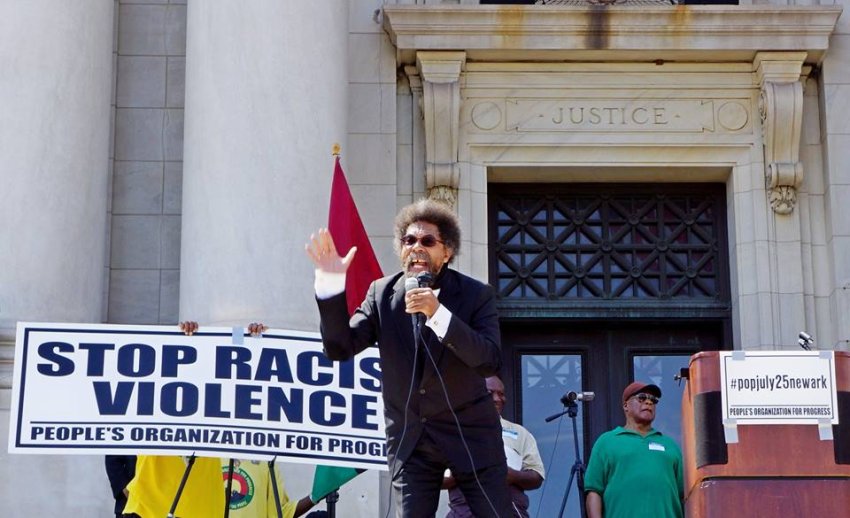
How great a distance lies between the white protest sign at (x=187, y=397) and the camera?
33.1 feet

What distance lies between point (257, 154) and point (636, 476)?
142 inches

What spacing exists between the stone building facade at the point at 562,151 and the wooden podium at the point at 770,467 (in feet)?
14.0

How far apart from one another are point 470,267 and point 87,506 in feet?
12.1

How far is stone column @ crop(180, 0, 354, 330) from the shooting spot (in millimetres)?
12086

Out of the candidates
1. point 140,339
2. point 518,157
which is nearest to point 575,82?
point 518,157

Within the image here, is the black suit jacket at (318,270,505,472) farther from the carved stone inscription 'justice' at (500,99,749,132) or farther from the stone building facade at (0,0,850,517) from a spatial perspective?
the carved stone inscription 'justice' at (500,99,749,132)

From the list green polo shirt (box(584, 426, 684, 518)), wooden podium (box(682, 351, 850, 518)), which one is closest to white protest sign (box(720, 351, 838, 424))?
wooden podium (box(682, 351, 850, 518))

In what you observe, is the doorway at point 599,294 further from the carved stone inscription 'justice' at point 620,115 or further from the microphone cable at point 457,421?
the microphone cable at point 457,421

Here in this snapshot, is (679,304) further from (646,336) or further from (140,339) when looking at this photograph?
(140,339)

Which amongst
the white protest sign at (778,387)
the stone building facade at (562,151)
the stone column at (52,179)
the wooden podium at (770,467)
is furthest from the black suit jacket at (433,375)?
the stone building facade at (562,151)

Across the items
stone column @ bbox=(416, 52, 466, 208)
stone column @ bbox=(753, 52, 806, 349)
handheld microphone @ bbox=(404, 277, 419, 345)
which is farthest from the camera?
stone column @ bbox=(416, 52, 466, 208)

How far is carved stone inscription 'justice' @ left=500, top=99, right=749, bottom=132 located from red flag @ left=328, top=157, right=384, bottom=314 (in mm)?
2303

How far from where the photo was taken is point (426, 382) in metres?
7.39

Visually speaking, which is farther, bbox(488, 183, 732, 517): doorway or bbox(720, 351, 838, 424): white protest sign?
bbox(488, 183, 732, 517): doorway
